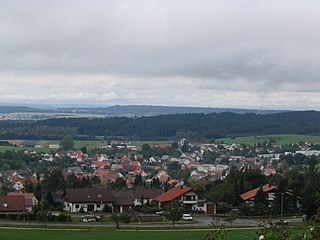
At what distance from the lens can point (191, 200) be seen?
2167 inches

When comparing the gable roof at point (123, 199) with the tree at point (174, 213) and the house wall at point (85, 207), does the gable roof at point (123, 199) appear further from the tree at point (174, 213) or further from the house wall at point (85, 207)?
the tree at point (174, 213)

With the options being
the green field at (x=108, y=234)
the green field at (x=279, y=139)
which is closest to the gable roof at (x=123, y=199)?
the green field at (x=108, y=234)

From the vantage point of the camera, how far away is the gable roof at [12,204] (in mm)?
48062

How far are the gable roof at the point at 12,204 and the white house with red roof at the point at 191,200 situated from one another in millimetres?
12922

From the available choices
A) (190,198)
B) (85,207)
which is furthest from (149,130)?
(85,207)

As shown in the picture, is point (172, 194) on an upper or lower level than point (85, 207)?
upper

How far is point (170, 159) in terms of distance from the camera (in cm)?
12588

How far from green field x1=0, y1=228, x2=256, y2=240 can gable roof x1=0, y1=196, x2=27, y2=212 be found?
37.6 feet

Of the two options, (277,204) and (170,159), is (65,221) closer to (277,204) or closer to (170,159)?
(277,204)

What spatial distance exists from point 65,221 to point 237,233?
13.5 m

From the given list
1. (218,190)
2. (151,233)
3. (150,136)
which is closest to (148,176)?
(218,190)

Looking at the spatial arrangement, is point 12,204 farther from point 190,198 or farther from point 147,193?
point 190,198

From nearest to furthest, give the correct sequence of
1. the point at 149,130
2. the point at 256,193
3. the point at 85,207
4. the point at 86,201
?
1. the point at 256,193
2. the point at 86,201
3. the point at 85,207
4. the point at 149,130

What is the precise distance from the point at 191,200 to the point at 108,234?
21.8m
